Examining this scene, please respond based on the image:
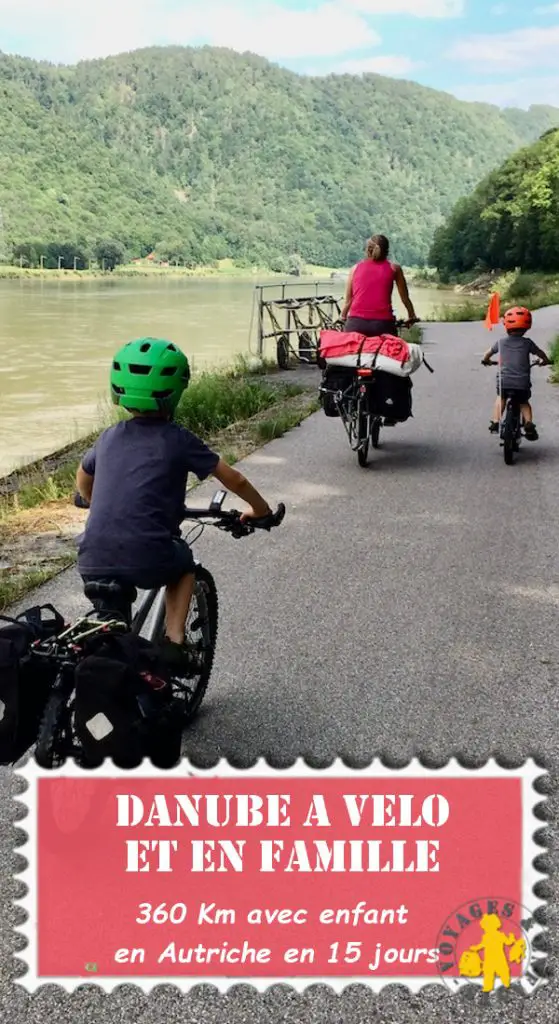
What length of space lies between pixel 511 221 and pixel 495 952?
10022 cm

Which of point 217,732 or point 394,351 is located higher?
point 394,351

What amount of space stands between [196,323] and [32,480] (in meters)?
42.7

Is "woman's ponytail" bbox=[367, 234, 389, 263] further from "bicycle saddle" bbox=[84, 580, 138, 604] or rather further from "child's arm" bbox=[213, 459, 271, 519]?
"bicycle saddle" bbox=[84, 580, 138, 604]

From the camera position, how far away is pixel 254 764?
3859 mm

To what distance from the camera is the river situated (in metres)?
20.4

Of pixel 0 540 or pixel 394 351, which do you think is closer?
pixel 0 540

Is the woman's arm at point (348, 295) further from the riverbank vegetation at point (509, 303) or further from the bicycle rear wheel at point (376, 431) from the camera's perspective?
the riverbank vegetation at point (509, 303)

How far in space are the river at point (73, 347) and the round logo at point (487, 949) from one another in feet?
43.4

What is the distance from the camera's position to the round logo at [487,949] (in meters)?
2.72

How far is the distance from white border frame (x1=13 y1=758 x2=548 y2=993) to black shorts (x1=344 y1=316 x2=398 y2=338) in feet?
21.8

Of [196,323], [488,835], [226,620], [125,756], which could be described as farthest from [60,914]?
[196,323]

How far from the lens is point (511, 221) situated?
317ft

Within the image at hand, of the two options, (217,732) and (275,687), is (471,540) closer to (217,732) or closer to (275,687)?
(275,687)

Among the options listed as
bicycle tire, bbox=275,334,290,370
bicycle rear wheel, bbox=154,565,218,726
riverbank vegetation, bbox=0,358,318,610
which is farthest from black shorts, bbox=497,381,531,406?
bicycle tire, bbox=275,334,290,370
